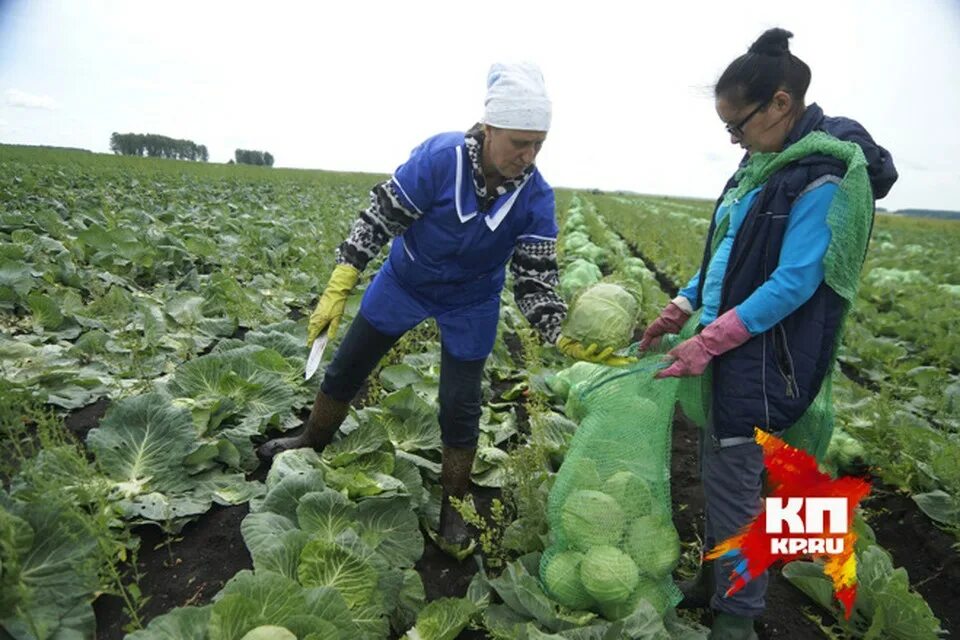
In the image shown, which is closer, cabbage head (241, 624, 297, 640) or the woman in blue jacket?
cabbage head (241, 624, 297, 640)

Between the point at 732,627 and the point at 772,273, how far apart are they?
1.27 metres

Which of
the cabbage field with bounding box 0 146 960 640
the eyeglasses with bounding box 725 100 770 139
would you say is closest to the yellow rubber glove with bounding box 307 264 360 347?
the cabbage field with bounding box 0 146 960 640

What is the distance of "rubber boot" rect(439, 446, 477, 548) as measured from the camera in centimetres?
252

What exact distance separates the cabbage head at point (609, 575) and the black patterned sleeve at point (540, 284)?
843mm

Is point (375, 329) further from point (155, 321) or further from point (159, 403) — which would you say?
point (155, 321)

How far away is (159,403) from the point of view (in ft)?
8.41

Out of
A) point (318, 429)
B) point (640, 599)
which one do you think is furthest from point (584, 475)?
point (318, 429)

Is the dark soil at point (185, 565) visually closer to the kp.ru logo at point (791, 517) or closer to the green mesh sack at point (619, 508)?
the green mesh sack at point (619, 508)

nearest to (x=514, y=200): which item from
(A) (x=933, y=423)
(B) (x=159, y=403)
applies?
(B) (x=159, y=403)

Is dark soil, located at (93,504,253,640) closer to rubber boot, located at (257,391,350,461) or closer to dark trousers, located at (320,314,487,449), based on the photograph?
rubber boot, located at (257,391,350,461)

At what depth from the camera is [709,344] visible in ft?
5.96

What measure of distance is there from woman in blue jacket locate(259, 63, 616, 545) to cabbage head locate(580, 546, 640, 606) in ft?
2.29

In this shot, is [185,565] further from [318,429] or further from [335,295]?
[335,295]

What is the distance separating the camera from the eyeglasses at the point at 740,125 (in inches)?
69.4
